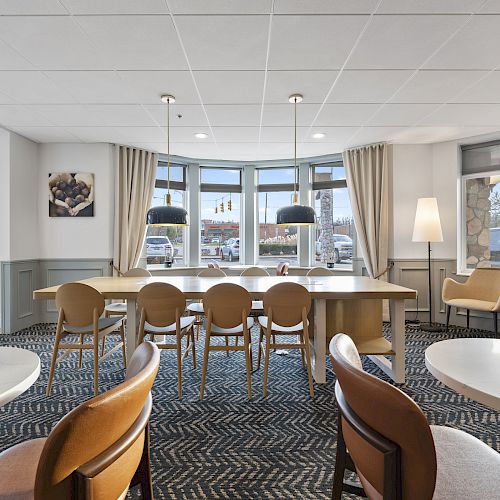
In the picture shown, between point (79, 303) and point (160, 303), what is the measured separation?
0.69m

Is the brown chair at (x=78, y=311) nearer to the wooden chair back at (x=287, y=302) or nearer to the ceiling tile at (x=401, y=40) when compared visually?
the wooden chair back at (x=287, y=302)

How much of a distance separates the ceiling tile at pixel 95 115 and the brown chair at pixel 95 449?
3718 mm

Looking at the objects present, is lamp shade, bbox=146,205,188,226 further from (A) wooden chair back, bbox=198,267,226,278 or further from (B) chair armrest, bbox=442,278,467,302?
(B) chair armrest, bbox=442,278,467,302

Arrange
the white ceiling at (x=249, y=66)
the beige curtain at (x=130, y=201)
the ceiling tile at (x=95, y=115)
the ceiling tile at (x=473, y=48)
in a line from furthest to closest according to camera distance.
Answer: the beige curtain at (x=130, y=201) → the ceiling tile at (x=95, y=115) → the ceiling tile at (x=473, y=48) → the white ceiling at (x=249, y=66)

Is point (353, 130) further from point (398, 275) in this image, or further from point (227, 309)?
point (227, 309)

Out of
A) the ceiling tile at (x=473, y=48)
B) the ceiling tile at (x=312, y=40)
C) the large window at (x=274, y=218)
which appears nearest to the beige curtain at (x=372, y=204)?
the large window at (x=274, y=218)

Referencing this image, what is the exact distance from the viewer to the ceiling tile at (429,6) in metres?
2.20

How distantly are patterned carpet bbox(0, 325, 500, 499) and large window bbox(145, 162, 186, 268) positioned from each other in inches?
111

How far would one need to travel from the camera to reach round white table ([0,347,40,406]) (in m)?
1.02

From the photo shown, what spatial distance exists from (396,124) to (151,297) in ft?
12.4

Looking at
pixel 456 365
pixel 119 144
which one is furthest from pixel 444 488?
pixel 119 144

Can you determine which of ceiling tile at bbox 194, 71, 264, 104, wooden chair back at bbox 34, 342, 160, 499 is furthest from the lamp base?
wooden chair back at bbox 34, 342, 160, 499

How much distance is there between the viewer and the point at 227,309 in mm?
2863

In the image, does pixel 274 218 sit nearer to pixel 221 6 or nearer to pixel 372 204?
pixel 372 204
